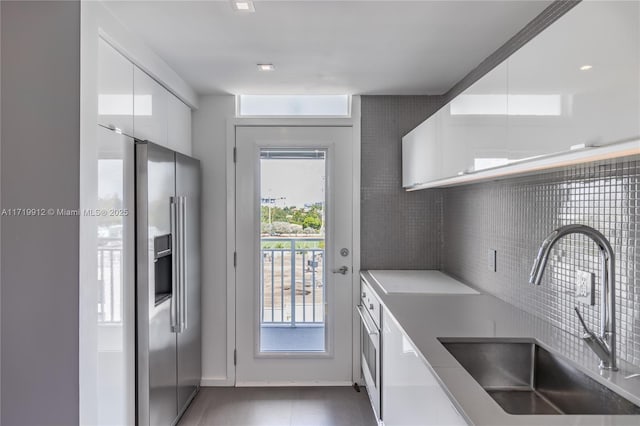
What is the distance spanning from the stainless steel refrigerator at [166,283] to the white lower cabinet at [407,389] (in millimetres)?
1304

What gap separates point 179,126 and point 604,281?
2.74m

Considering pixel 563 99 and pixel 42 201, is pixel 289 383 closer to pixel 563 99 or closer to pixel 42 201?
pixel 42 201

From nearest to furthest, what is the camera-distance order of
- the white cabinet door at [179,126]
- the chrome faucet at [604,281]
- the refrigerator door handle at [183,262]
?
the chrome faucet at [604,281], the refrigerator door handle at [183,262], the white cabinet door at [179,126]

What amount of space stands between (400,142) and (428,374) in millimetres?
2258

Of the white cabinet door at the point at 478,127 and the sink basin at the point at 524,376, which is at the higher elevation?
the white cabinet door at the point at 478,127

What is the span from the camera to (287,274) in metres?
3.41

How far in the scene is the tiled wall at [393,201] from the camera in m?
3.37

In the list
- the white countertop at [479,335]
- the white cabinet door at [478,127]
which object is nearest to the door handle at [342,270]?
the white countertop at [479,335]

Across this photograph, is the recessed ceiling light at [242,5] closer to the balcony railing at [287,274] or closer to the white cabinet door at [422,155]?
the white cabinet door at [422,155]

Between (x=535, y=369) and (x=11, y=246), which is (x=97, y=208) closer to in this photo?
(x=11, y=246)

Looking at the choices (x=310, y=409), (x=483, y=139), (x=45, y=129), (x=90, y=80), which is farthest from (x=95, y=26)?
(x=310, y=409)

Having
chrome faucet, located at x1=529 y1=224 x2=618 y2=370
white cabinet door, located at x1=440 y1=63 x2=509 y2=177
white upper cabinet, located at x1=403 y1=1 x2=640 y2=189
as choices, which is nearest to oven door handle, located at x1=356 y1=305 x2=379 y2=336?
white cabinet door, located at x1=440 y1=63 x2=509 y2=177

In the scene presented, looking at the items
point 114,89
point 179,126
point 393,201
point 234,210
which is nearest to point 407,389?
point 393,201

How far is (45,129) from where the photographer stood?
163 centimetres
